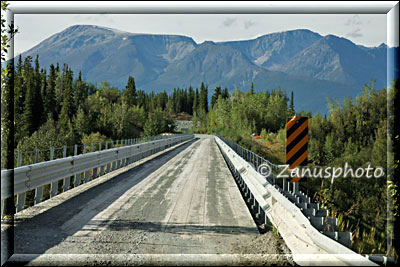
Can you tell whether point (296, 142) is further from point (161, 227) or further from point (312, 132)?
point (312, 132)

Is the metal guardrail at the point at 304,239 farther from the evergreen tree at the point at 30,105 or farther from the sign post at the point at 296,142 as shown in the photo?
the evergreen tree at the point at 30,105

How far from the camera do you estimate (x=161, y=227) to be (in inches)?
221

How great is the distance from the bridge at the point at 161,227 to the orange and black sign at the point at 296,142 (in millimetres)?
762

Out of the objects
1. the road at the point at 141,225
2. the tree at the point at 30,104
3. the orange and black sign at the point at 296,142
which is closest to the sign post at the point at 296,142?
the orange and black sign at the point at 296,142

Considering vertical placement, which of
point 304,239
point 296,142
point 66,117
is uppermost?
point 66,117

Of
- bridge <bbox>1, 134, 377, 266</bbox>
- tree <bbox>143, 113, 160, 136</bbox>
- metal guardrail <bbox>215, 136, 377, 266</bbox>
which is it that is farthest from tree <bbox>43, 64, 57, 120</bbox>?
metal guardrail <bbox>215, 136, 377, 266</bbox>

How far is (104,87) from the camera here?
522ft

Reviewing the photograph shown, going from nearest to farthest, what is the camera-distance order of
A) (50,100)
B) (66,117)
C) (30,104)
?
(30,104) → (66,117) → (50,100)

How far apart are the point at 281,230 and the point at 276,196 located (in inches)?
22.9

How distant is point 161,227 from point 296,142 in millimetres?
3127

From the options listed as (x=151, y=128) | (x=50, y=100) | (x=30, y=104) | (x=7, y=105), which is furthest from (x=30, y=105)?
(x=7, y=105)

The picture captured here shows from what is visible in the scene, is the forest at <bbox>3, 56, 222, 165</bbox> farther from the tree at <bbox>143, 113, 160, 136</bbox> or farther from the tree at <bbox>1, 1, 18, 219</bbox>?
the tree at <bbox>1, 1, 18, 219</bbox>

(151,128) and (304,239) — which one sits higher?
(151,128)

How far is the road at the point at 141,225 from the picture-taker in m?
4.50
